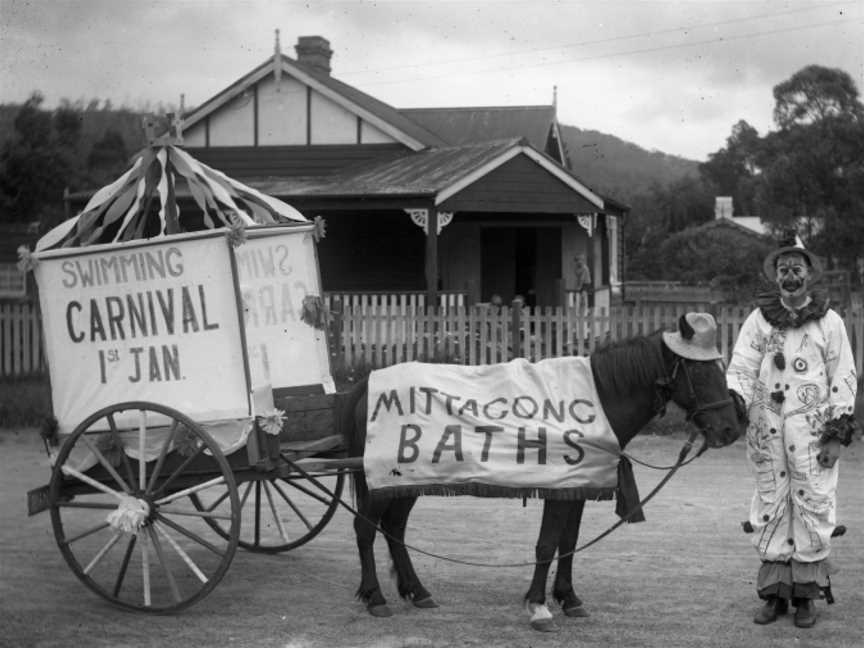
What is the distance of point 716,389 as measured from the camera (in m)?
5.91

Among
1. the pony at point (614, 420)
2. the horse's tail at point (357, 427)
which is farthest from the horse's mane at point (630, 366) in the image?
the horse's tail at point (357, 427)

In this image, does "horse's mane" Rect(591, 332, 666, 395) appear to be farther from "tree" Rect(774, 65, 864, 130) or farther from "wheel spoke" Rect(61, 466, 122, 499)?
"tree" Rect(774, 65, 864, 130)

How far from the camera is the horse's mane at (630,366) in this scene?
6074 millimetres

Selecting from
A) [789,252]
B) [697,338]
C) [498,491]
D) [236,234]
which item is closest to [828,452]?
[697,338]

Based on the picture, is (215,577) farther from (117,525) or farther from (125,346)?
(125,346)

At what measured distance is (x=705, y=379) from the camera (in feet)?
19.4

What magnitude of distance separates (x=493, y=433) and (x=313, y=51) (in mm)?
24202

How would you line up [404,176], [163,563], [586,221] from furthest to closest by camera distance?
[586,221] → [404,176] → [163,563]

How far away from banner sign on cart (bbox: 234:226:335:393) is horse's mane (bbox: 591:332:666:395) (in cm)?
214

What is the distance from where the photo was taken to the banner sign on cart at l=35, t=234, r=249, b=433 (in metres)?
6.34

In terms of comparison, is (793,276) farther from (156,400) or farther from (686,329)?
(156,400)

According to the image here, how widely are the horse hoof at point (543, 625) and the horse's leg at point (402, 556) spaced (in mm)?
696

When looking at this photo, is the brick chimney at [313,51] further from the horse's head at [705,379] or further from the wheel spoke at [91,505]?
the horse's head at [705,379]

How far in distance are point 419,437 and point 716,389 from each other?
165cm
